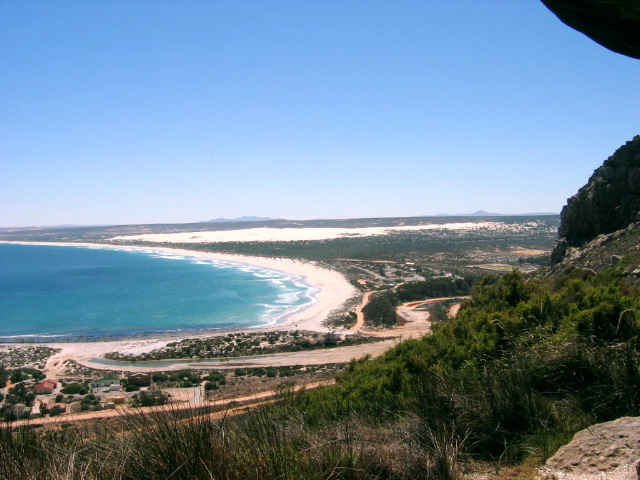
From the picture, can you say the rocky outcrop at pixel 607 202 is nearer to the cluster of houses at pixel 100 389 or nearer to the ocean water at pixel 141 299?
the cluster of houses at pixel 100 389

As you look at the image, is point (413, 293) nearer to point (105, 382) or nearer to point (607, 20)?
point (105, 382)

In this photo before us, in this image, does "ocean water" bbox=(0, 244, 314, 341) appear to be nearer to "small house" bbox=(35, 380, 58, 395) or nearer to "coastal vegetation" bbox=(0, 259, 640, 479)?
"small house" bbox=(35, 380, 58, 395)

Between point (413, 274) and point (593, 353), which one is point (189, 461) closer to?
point (593, 353)

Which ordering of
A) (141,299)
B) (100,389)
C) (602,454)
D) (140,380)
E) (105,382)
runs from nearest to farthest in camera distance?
(602,454), (100,389), (140,380), (105,382), (141,299)

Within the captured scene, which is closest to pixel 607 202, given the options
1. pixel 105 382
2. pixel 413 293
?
pixel 105 382

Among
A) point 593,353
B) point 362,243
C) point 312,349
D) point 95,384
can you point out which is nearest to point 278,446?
point 593,353

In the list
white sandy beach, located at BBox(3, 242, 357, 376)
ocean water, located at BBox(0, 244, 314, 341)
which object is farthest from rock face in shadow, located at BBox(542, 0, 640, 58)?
ocean water, located at BBox(0, 244, 314, 341)
